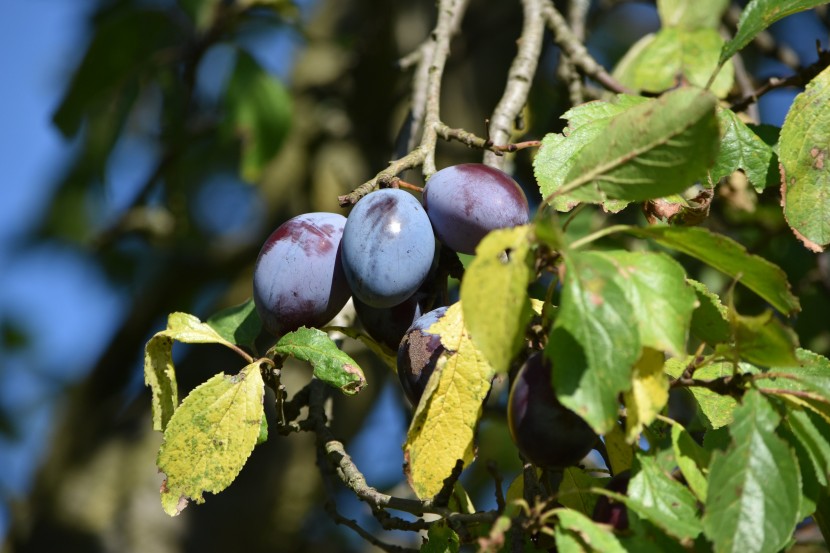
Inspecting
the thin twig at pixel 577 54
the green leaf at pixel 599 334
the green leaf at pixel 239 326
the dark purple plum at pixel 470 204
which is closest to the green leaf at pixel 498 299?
the green leaf at pixel 599 334

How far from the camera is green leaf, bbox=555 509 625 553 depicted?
53 centimetres

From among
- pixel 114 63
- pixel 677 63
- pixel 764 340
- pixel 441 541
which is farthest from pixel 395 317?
pixel 114 63

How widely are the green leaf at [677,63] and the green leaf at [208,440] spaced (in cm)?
72

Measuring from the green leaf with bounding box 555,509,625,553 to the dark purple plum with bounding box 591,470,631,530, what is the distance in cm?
4

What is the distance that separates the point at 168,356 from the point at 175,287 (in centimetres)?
124

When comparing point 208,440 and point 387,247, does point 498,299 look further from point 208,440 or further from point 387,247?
point 208,440

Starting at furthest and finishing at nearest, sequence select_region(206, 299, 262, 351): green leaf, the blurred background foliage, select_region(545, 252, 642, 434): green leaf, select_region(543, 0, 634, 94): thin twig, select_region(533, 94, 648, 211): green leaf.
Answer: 1. the blurred background foliage
2. select_region(543, 0, 634, 94): thin twig
3. select_region(206, 299, 262, 351): green leaf
4. select_region(533, 94, 648, 211): green leaf
5. select_region(545, 252, 642, 434): green leaf

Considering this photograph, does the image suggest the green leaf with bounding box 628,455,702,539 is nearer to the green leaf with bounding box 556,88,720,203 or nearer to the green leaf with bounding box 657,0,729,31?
the green leaf with bounding box 556,88,720,203

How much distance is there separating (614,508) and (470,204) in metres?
0.25

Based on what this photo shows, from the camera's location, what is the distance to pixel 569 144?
774 millimetres

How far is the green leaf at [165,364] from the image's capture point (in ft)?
2.54

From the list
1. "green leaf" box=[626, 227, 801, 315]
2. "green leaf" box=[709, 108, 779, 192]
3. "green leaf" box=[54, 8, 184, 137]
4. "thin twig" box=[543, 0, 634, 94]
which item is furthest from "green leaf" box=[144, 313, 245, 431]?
"green leaf" box=[54, 8, 184, 137]

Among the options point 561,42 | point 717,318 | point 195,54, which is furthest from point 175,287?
point 717,318

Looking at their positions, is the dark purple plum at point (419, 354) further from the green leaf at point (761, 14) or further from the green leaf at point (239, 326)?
the green leaf at point (761, 14)
